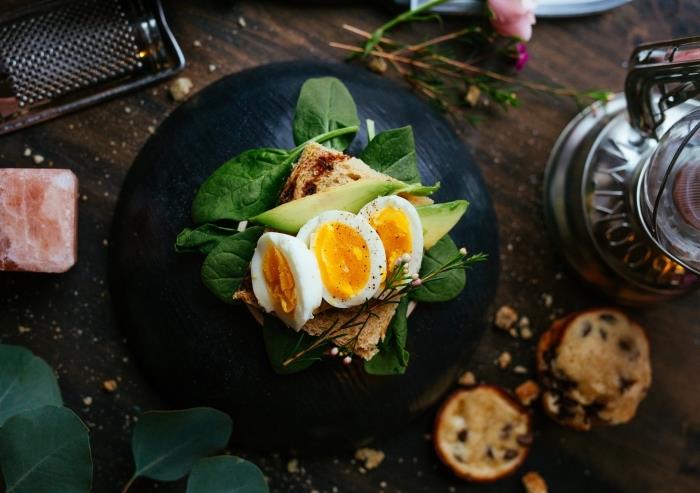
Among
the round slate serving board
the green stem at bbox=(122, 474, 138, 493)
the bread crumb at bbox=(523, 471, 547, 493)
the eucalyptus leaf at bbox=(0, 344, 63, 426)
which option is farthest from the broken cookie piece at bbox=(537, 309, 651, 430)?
the eucalyptus leaf at bbox=(0, 344, 63, 426)

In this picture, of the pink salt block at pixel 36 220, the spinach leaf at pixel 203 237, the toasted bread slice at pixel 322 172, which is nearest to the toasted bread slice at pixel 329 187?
the toasted bread slice at pixel 322 172

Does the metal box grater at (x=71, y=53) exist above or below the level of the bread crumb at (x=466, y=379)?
above

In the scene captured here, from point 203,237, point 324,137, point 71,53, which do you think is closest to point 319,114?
point 324,137

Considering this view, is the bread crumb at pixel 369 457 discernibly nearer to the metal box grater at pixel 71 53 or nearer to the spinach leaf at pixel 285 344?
Answer: the spinach leaf at pixel 285 344

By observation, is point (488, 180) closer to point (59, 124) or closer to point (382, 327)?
point (382, 327)

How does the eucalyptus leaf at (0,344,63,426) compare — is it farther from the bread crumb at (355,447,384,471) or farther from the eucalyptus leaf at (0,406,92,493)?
the bread crumb at (355,447,384,471)
